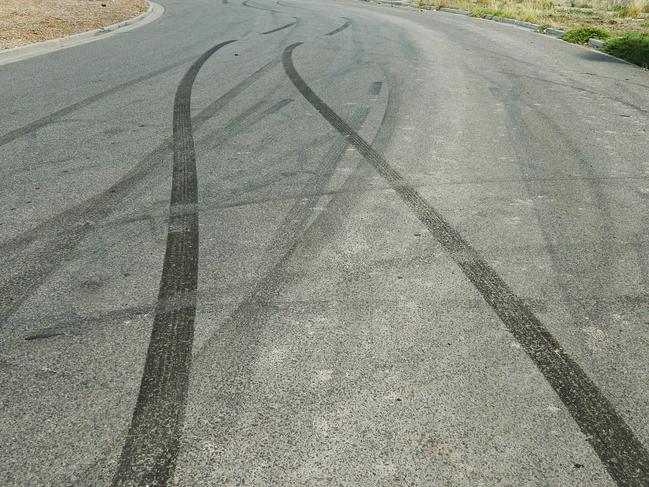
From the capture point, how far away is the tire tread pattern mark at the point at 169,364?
8.77 ft

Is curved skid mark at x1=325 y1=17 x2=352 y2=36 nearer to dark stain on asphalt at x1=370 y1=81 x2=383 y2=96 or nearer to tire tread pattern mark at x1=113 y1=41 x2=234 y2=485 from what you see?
dark stain on asphalt at x1=370 y1=81 x2=383 y2=96

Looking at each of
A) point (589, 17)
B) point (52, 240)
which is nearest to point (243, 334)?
point (52, 240)

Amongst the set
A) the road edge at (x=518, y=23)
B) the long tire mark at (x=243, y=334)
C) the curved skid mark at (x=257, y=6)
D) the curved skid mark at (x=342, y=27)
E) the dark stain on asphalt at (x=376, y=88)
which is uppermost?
the road edge at (x=518, y=23)

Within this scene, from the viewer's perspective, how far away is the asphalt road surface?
2799 mm

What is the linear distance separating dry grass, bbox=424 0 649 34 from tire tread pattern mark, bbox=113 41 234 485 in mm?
17532

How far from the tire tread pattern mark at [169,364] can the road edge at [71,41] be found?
8542 millimetres

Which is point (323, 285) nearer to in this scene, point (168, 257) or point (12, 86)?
point (168, 257)

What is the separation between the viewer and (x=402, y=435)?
288 centimetres

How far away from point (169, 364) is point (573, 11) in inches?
1060

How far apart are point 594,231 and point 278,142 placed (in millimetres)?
3504

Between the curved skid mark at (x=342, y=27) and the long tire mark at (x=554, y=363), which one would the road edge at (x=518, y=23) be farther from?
the long tire mark at (x=554, y=363)

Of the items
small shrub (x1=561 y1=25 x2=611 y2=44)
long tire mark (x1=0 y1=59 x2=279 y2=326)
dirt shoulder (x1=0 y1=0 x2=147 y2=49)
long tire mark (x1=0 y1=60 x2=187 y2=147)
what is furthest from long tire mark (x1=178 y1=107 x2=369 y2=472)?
small shrub (x1=561 y1=25 x2=611 y2=44)

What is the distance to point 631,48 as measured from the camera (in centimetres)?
1464

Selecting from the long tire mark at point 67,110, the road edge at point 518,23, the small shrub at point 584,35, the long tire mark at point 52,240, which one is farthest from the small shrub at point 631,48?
the long tire mark at point 52,240
